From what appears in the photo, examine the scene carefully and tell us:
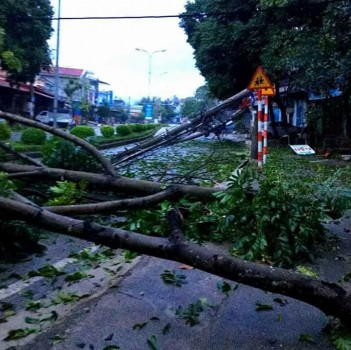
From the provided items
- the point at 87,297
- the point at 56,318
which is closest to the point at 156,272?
the point at 87,297

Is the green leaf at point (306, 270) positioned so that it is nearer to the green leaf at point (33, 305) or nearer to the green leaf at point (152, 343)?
the green leaf at point (152, 343)

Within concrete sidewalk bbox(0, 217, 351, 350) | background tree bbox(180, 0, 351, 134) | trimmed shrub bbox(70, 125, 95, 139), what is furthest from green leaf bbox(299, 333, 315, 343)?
trimmed shrub bbox(70, 125, 95, 139)

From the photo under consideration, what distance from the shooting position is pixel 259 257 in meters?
4.08

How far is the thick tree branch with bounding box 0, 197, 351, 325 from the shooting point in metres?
2.57

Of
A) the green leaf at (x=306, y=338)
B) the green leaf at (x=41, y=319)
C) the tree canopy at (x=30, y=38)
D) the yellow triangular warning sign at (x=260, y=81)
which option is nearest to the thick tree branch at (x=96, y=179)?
the green leaf at (x=41, y=319)

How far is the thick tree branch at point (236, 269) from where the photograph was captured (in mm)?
2566

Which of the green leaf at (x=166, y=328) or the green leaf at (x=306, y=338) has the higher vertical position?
the green leaf at (x=306, y=338)

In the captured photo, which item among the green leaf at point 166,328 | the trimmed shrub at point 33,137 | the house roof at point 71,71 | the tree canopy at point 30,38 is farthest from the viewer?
the house roof at point 71,71

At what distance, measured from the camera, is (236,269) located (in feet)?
8.95

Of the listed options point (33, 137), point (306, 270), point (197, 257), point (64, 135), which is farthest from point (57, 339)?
point (33, 137)

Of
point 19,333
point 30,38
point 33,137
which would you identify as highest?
point 30,38

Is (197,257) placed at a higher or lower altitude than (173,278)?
higher

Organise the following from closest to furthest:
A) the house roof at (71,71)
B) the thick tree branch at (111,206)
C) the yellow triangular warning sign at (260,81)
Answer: the thick tree branch at (111,206), the yellow triangular warning sign at (260,81), the house roof at (71,71)

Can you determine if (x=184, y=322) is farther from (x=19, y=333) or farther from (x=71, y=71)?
(x=71, y=71)
